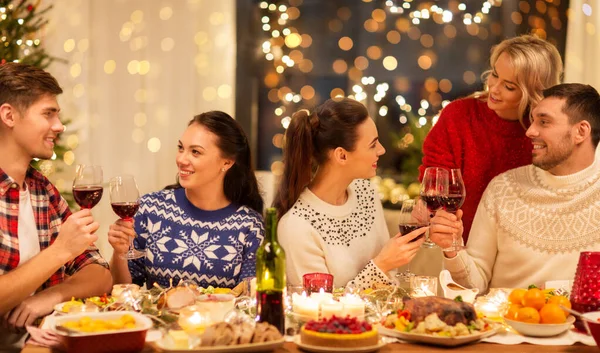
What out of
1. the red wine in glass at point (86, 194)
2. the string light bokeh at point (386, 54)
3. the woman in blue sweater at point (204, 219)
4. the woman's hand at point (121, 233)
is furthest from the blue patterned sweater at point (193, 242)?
the string light bokeh at point (386, 54)

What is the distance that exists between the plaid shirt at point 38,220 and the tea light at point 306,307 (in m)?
0.87

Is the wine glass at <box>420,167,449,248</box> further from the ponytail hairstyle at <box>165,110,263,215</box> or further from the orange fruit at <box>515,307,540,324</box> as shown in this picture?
the ponytail hairstyle at <box>165,110,263,215</box>

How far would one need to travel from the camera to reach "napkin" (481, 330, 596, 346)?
6.71 ft

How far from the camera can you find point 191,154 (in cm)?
303

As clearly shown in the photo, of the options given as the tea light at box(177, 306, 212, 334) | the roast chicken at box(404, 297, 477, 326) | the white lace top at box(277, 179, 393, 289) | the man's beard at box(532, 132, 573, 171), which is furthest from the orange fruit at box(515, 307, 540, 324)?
the man's beard at box(532, 132, 573, 171)

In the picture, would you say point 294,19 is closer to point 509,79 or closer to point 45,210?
point 509,79

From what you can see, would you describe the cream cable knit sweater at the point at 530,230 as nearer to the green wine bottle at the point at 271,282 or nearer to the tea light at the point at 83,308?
the green wine bottle at the point at 271,282

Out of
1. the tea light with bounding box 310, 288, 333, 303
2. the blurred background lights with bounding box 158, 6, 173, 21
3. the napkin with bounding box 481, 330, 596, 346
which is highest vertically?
the blurred background lights with bounding box 158, 6, 173, 21

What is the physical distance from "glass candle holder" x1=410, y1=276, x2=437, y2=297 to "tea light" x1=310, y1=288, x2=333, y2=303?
13.0 inches

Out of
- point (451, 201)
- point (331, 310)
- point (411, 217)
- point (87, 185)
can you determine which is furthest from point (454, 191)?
point (87, 185)

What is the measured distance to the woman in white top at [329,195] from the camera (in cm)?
292

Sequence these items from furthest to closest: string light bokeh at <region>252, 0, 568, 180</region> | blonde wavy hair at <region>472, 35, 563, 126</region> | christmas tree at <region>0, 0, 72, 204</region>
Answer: string light bokeh at <region>252, 0, 568, 180</region> < christmas tree at <region>0, 0, 72, 204</region> < blonde wavy hair at <region>472, 35, 563, 126</region>

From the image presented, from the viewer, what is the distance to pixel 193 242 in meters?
2.97

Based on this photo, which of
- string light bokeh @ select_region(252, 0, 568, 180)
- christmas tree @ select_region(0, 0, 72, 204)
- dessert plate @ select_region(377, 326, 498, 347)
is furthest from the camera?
Result: string light bokeh @ select_region(252, 0, 568, 180)
